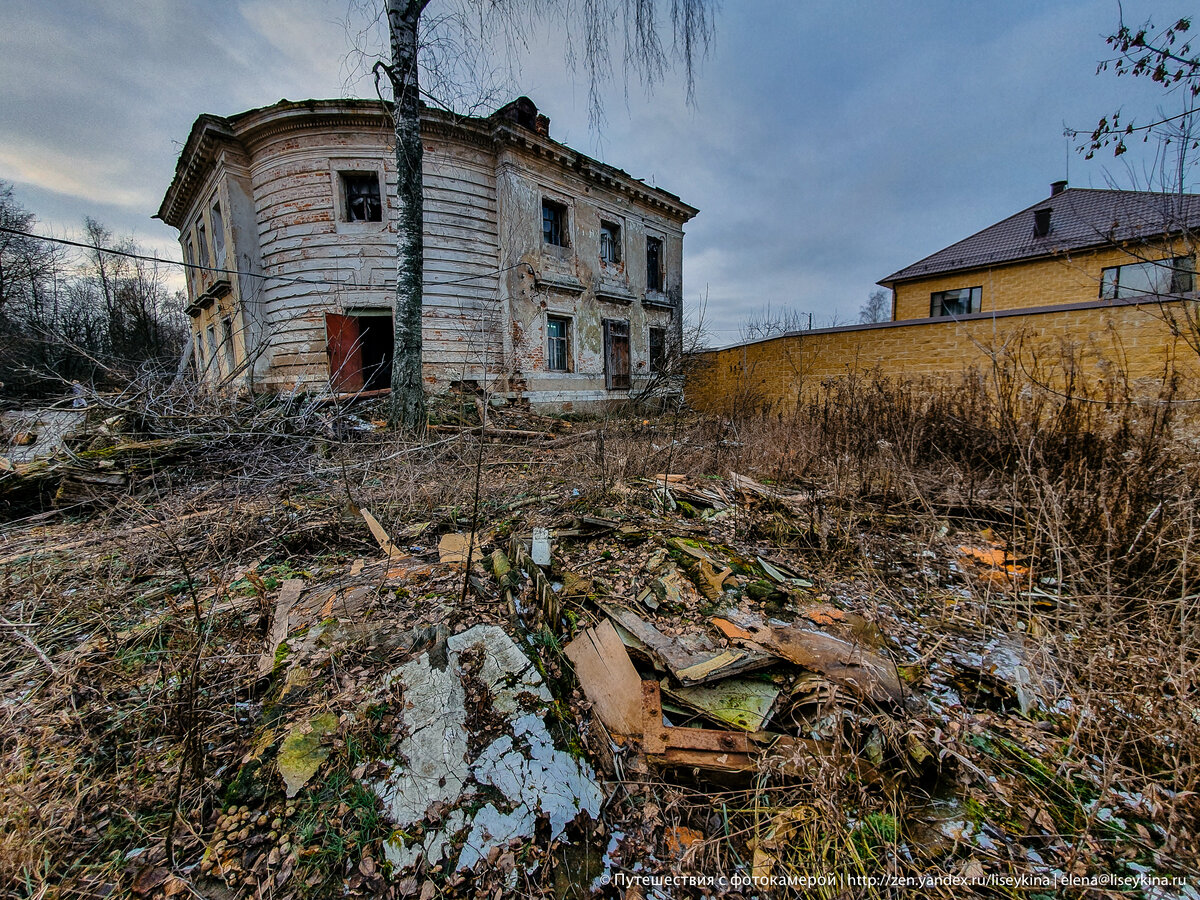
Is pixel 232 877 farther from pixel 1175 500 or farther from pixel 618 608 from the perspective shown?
pixel 1175 500

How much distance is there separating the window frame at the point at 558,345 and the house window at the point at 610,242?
9.43 feet

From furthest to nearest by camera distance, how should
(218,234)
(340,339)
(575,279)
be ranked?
(575,279)
(218,234)
(340,339)

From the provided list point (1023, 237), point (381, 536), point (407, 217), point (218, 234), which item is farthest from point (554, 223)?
point (1023, 237)

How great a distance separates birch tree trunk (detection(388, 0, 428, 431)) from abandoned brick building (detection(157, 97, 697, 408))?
5.67ft

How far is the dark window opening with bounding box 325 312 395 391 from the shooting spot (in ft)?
30.3

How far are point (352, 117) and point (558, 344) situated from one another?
252 inches

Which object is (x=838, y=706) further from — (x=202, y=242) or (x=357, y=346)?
(x=202, y=242)

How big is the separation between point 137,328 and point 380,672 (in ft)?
92.5

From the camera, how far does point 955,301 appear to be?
50.7ft

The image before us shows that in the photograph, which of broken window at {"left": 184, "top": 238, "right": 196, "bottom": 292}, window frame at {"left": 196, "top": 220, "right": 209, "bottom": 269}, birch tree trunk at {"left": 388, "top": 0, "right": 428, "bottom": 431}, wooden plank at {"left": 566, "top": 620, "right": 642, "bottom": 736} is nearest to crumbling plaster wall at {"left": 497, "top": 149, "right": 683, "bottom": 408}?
birch tree trunk at {"left": 388, "top": 0, "right": 428, "bottom": 431}

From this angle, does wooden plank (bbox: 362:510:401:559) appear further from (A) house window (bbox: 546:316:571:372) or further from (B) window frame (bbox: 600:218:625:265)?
(B) window frame (bbox: 600:218:625:265)

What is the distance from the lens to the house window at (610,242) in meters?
13.2

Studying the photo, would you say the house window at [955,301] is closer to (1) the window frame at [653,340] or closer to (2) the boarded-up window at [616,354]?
(1) the window frame at [653,340]

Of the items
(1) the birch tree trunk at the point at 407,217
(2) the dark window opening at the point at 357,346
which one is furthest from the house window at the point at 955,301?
(2) the dark window opening at the point at 357,346
